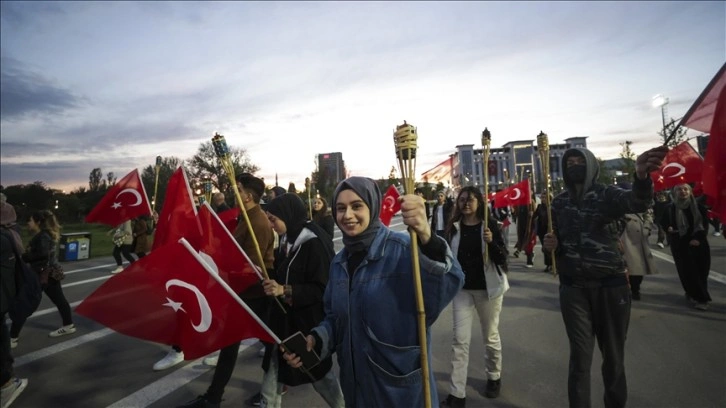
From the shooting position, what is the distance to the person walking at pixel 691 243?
6156mm

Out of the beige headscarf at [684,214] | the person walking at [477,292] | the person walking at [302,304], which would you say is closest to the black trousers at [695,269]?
the beige headscarf at [684,214]

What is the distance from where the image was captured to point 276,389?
3.04 metres

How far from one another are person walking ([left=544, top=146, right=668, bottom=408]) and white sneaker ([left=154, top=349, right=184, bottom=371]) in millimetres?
4486

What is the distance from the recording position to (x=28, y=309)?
457 cm

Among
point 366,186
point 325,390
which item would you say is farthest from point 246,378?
point 366,186

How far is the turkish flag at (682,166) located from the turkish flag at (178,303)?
5.20 meters

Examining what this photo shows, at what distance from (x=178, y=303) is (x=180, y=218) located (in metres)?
1.13

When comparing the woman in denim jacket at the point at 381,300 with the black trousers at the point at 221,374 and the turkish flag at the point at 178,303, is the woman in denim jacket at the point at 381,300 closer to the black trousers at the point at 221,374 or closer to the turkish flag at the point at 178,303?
the turkish flag at the point at 178,303

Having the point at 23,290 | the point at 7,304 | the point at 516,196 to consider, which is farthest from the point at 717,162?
the point at 516,196

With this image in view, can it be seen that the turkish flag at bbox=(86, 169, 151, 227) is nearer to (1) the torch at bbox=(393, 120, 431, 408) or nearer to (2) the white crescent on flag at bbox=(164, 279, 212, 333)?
(2) the white crescent on flag at bbox=(164, 279, 212, 333)

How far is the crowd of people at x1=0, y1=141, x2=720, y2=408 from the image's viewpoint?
187cm

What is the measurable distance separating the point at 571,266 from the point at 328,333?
6.65 feet

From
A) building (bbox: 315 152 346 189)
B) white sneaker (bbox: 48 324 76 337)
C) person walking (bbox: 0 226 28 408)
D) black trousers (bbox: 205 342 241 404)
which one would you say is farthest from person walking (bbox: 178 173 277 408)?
building (bbox: 315 152 346 189)

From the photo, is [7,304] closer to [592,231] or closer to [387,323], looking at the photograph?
[387,323]
